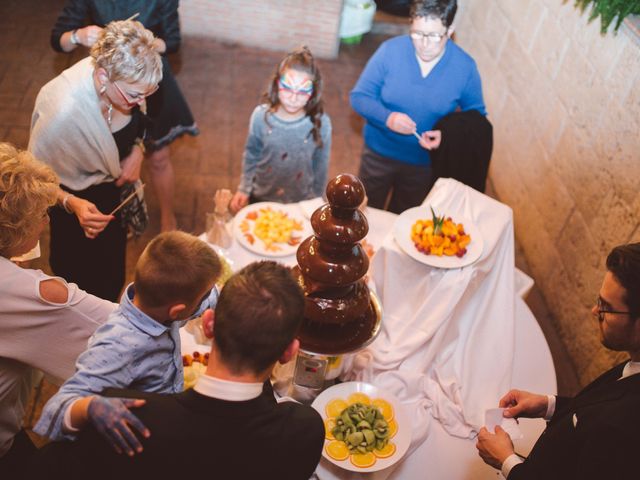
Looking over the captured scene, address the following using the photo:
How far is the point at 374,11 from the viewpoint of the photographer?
7.02 m

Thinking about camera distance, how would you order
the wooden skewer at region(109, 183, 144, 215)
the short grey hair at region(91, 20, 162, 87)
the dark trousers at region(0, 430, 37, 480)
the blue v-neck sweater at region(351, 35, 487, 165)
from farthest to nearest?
1. the blue v-neck sweater at region(351, 35, 487, 165)
2. the wooden skewer at region(109, 183, 144, 215)
3. the short grey hair at region(91, 20, 162, 87)
4. the dark trousers at region(0, 430, 37, 480)

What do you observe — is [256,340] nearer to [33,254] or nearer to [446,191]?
[33,254]

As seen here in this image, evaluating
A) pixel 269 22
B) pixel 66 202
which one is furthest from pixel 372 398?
pixel 269 22

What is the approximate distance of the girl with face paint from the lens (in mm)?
2932

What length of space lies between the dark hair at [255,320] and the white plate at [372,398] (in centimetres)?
61

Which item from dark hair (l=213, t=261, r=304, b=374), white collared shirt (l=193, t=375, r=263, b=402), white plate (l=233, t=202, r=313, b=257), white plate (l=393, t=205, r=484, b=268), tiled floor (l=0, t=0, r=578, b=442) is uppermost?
dark hair (l=213, t=261, r=304, b=374)

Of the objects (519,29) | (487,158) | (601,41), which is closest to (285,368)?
(487,158)

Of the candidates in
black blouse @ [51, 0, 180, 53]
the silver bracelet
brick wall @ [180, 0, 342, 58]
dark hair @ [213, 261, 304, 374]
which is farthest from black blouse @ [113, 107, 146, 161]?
brick wall @ [180, 0, 342, 58]

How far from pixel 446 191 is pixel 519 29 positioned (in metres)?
2.88

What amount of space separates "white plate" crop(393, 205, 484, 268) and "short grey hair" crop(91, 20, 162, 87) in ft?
4.04

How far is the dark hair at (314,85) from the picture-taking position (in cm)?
291

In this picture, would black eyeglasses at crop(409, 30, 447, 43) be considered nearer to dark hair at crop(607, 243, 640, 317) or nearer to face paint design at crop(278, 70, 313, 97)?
face paint design at crop(278, 70, 313, 97)

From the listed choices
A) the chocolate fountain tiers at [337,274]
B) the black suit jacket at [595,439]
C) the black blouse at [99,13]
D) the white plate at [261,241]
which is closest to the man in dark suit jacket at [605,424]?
the black suit jacket at [595,439]

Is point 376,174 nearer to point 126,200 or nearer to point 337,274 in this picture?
point 126,200
